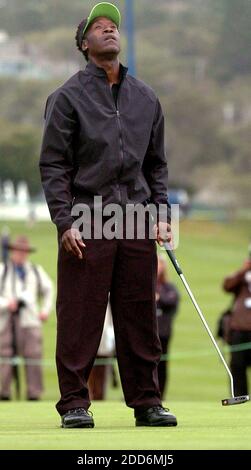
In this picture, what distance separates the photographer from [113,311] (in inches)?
341

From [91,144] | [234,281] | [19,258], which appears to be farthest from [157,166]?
[19,258]

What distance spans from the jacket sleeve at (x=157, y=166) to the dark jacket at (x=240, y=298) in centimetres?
855

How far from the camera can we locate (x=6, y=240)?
21922mm

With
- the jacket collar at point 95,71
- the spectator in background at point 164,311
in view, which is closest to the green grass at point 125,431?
the jacket collar at point 95,71

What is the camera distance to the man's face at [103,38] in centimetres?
842

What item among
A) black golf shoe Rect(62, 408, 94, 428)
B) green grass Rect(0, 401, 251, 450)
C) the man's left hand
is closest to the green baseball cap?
the man's left hand

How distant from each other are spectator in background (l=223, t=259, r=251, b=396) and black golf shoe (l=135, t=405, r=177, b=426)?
860 cm

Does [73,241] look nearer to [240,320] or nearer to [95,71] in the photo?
[95,71]

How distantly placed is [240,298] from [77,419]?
9139 millimetres

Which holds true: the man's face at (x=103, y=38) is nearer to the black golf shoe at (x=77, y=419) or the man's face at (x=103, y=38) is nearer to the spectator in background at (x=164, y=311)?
the black golf shoe at (x=77, y=419)

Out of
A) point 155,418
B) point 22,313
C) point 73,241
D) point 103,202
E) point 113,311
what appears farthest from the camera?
point 22,313

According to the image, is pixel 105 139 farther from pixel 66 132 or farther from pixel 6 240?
pixel 6 240

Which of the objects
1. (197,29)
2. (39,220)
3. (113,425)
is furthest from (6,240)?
(197,29)
